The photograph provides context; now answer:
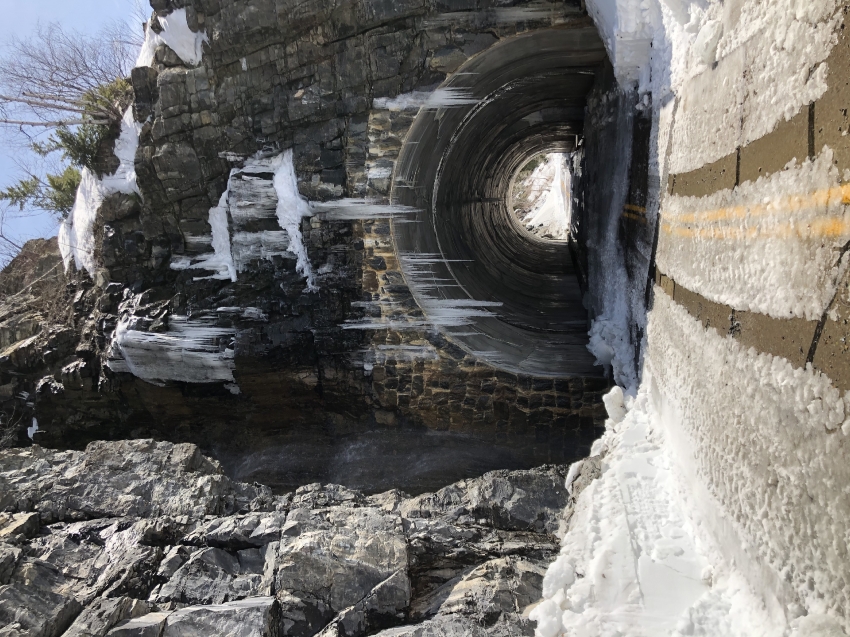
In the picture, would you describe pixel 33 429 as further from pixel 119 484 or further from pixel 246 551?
pixel 246 551

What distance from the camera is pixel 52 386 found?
8180mm

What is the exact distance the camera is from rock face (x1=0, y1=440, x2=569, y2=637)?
12.8 feet

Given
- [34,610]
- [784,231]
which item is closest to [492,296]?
[784,231]

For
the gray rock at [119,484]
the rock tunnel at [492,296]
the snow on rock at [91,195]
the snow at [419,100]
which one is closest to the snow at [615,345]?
the rock tunnel at [492,296]

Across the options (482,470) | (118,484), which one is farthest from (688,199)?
(118,484)

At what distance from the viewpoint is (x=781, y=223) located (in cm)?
324

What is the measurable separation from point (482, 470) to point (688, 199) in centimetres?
419

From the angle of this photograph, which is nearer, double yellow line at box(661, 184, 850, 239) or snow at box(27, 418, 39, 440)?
double yellow line at box(661, 184, 850, 239)

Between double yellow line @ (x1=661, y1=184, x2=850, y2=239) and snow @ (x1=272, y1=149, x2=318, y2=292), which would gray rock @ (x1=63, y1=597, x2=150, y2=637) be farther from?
double yellow line @ (x1=661, y1=184, x2=850, y2=239)

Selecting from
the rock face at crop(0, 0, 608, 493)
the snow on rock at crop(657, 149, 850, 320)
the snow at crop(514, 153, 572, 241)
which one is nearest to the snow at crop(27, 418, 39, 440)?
the rock face at crop(0, 0, 608, 493)

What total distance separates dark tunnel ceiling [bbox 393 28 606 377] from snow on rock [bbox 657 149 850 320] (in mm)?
3105

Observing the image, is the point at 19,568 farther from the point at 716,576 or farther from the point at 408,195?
the point at 408,195

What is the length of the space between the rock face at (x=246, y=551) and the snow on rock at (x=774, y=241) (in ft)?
8.25

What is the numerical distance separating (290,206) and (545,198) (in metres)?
11.3
